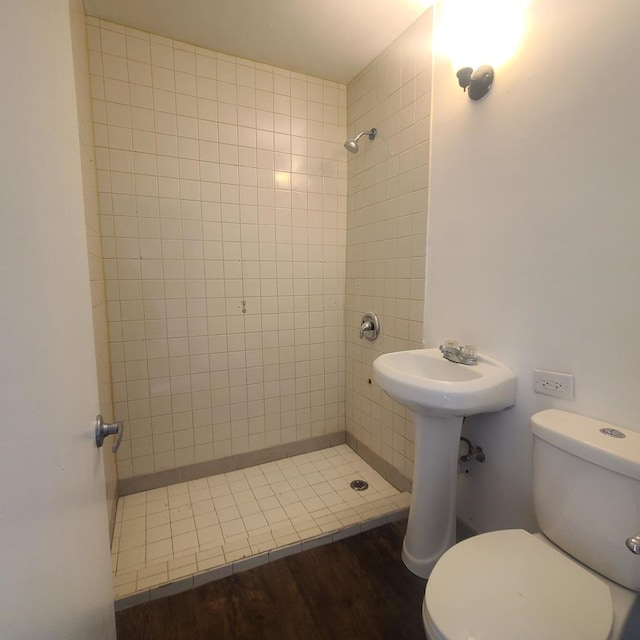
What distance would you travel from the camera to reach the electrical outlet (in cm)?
114

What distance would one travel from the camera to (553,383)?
118 cm

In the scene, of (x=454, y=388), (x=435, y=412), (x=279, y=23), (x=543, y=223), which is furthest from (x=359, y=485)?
(x=279, y=23)

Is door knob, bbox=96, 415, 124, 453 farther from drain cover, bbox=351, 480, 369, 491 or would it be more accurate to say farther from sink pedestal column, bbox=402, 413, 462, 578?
drain cover, bbox=351, 480, 369, 491

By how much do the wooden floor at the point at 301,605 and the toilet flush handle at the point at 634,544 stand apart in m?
0.79

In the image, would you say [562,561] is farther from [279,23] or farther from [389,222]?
[279,23]

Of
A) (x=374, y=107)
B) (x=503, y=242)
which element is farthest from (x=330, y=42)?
(x=503, y=242)

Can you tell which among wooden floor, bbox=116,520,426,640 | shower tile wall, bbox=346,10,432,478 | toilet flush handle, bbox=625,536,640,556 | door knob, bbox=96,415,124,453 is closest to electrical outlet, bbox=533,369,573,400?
toilet flush handle, bbox=625,536,640,556

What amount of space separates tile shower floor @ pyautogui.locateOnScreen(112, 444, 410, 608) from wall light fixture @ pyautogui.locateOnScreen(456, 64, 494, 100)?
1976 millimetres

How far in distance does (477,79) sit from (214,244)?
151 centimetres

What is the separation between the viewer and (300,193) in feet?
7.21

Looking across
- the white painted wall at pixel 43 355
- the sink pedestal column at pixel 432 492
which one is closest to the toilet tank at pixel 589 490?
the sink pedestal column at pixel 432 492

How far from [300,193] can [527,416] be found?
1756 millimetres

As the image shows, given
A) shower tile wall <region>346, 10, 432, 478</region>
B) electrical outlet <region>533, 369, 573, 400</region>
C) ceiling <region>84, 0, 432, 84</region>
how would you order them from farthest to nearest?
1. shower tile wall <region>346, 10, 432, 478</region>
2. ceiling <region>84, 0, 432, 84</region>
3. electrical outlet <region>533, 369, 573, 400</region>

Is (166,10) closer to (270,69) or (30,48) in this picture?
(270,69)
